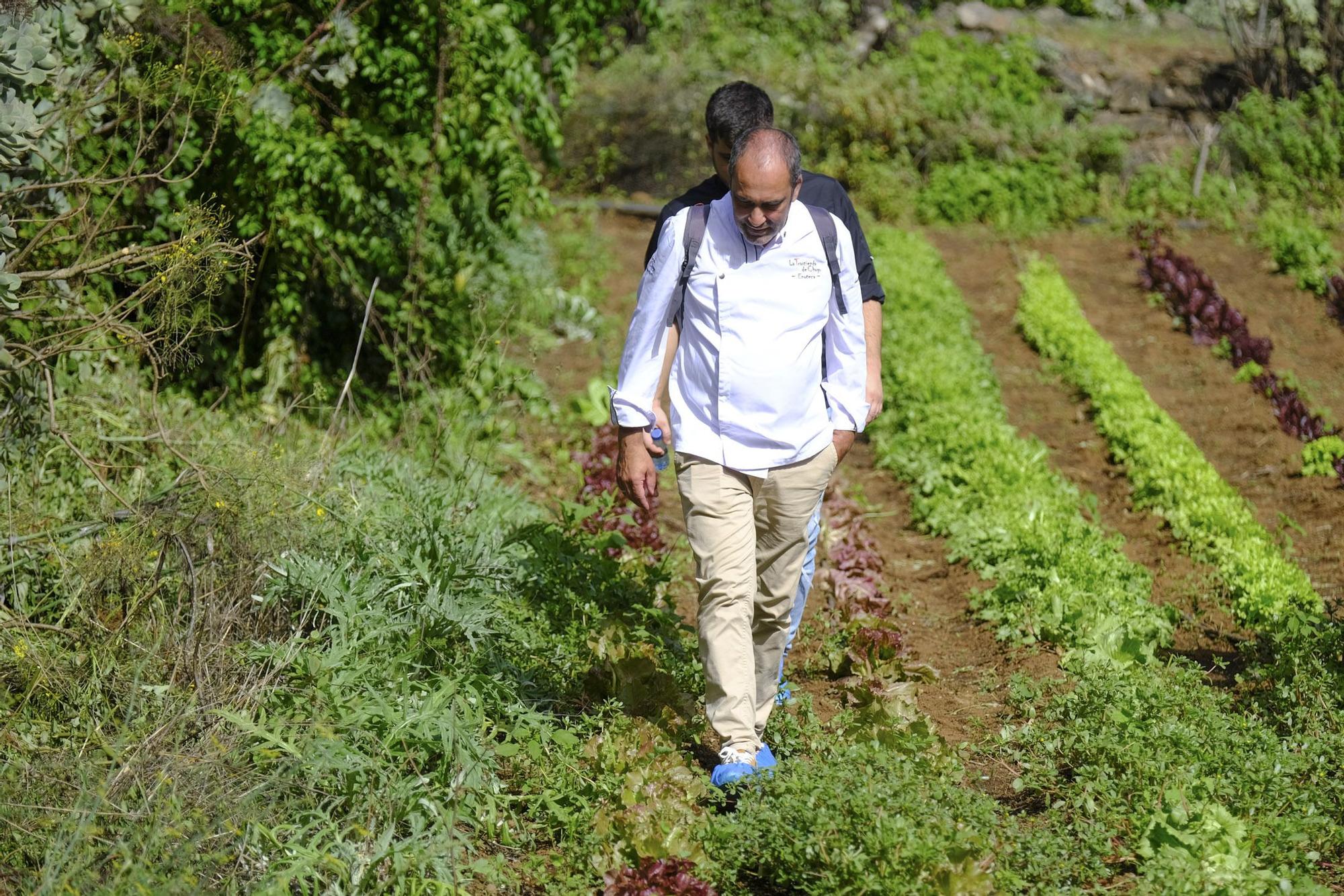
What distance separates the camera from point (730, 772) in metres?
3.82

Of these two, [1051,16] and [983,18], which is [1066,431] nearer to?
[983,18]

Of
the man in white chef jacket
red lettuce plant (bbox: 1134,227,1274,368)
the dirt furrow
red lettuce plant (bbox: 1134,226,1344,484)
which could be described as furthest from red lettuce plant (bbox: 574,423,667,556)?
red lettuce plant (bbox: 1134,227,1274,368)

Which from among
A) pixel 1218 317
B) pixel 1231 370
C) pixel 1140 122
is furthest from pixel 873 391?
pixel 1140 122

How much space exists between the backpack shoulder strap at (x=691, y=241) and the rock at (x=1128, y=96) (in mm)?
13445

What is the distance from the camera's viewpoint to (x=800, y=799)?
3447 mm

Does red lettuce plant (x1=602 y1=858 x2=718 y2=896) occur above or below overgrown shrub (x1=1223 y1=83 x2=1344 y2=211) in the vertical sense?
above

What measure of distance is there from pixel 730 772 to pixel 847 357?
137 cm

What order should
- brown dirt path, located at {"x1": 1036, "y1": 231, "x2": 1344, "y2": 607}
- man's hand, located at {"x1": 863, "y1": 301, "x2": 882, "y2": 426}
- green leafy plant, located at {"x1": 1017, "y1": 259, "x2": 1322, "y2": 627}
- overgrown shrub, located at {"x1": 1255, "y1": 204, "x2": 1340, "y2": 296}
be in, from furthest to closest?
overgrown shrub, located at {"x1": 1255, "y1": 204, "x2": 1340, "y2": 296} < brown dirt path, located at {"x1": 1036, "y1": 231, "x2": 1344, "y2": 607} < green leafy plant, located at {"x1": 1017, "y1": 259, "x2": 1322, "y2": 627} < man's hand, located at {"x1": 863, "y1": 301, "x2": 882, "y2": 426}

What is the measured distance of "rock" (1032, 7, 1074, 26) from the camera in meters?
17.5

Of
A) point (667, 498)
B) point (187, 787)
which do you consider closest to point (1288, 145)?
point (667, 498)

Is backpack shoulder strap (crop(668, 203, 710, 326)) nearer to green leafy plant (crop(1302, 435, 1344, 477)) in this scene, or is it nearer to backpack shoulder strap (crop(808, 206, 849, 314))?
backpack shoulder strap (crop(808, 206, 849, 314))

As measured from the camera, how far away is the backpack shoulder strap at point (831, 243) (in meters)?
3.97

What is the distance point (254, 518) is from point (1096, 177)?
479 inches

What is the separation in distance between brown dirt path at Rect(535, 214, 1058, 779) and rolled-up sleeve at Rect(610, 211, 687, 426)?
1.51m
